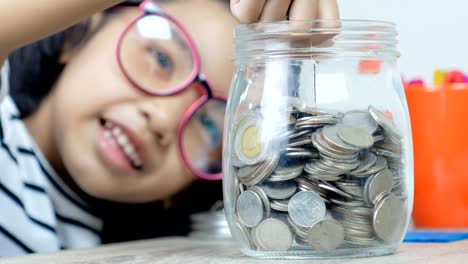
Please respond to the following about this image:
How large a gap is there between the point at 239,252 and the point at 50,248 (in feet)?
1.24

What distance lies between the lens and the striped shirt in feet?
3.22

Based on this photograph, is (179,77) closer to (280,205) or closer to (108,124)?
(108,124)

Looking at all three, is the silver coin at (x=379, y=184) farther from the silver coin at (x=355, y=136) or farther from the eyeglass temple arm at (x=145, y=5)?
the eyeglass temple arm at (x=145, y=5)

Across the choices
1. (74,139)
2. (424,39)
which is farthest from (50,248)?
(424,39)

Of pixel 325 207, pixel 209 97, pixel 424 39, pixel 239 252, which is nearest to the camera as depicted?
pixel 325 207

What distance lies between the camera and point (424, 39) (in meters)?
1.21

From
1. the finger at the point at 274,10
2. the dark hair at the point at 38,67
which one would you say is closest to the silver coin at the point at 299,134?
the finger at the point at 274,10

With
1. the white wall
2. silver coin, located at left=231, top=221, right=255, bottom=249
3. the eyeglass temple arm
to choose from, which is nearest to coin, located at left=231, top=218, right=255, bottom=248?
silver coin, located at left=231, top=221, right=255, bottom=249

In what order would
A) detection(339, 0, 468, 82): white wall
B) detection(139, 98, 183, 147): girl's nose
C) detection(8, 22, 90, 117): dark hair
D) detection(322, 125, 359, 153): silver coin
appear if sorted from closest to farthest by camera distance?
detection(322, 125, 359, 153): silver coin
detection(139, 98, 183, 147): girl's nose
detection(8, 22, 90, 117): dark hair
detection(339, 0, 468, 82): white wall

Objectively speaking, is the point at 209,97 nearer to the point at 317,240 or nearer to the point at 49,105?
the point at 49,105

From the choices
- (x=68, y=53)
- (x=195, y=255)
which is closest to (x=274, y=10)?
(x=195, y=255)

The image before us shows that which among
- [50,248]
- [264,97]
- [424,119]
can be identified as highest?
[264,97]

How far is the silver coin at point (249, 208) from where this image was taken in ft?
1.94

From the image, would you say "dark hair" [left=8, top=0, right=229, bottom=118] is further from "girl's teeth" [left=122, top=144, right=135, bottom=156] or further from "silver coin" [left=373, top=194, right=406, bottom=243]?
"silver coin" [left=373, top=194, right=406, bottom=243]
